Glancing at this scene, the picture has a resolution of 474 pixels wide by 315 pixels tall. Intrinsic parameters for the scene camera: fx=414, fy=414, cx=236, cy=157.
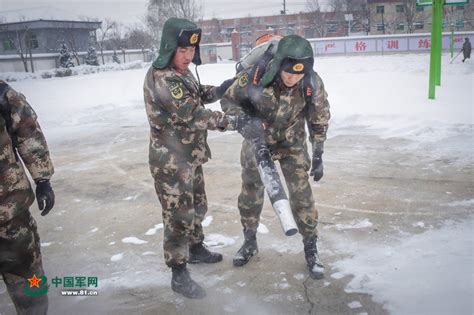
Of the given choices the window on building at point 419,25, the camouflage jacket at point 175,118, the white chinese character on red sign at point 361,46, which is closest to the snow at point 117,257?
the camouflage jacket at point 175,118

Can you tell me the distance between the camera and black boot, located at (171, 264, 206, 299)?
307cm

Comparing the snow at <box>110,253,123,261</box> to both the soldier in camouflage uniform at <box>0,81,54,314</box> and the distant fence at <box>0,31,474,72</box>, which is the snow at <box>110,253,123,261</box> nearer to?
the soldier in camouflage uniform at <box>0,81,54,314</box>

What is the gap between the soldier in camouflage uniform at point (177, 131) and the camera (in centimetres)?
289

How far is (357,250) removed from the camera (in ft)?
11.9

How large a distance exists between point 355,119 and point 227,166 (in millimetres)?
4173

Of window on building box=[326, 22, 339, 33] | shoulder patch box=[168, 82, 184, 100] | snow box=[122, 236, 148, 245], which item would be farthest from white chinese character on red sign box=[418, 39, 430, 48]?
shoulder patch box=[168, 82, 184, 100]

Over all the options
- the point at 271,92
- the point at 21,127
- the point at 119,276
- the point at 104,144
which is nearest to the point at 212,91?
the point at 271,92

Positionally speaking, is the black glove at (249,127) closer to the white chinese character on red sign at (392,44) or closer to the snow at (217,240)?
the snow at (217,240)

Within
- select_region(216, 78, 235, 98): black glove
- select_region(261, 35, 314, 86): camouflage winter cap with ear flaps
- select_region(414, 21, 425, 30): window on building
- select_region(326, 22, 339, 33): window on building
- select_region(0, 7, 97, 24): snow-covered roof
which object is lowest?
select_region(216, 78, 235, 98): black glove

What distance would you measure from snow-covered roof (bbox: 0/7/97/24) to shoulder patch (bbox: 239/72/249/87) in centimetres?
4256

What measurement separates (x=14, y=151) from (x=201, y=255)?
68.4 inches

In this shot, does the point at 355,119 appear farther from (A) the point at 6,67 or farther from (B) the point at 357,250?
(A) the point at 6,67

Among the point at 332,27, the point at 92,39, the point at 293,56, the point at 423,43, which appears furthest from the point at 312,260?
the point at 332,27

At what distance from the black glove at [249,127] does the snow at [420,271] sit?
1310mm
